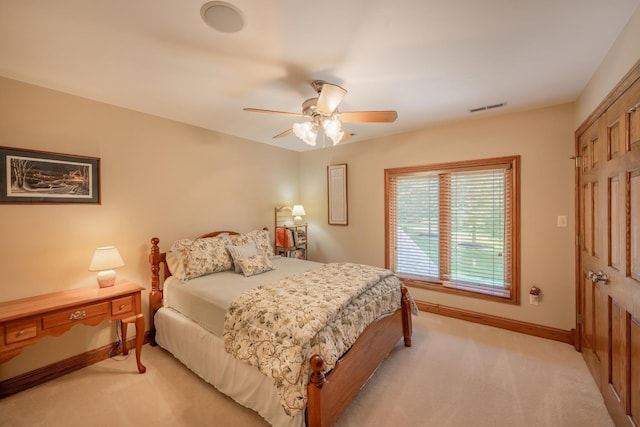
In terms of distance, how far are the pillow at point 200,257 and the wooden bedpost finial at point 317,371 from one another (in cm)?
173

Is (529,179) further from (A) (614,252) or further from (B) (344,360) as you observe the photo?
(B) (344,360)

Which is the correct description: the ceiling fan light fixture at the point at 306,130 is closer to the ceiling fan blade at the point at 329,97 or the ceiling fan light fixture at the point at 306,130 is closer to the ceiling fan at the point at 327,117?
the ceiling fan at the point at 327,117

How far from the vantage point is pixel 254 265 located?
2842 mm

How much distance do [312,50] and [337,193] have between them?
8.97 ft

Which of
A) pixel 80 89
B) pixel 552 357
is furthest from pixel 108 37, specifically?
pixel 552 357

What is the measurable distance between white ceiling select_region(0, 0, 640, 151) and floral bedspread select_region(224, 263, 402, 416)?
1.74 meters

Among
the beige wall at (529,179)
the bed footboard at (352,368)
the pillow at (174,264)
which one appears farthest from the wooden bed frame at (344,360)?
the beige wall at (529,179)

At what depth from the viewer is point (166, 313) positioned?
8.67 feet

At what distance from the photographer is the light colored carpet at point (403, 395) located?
1816 millimetres

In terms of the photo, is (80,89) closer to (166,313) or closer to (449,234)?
(166,313)

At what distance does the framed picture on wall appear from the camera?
4298 millimetres

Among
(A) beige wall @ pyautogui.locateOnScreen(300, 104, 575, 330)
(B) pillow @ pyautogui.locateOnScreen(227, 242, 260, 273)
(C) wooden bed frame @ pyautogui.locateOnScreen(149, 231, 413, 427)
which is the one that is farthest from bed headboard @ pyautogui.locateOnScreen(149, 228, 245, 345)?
(A) beige wall @ pyautogui.locateOnScreen(300, 104, 575, 330)

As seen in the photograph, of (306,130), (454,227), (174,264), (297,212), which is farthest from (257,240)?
(454,227)

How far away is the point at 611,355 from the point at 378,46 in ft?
8.64
